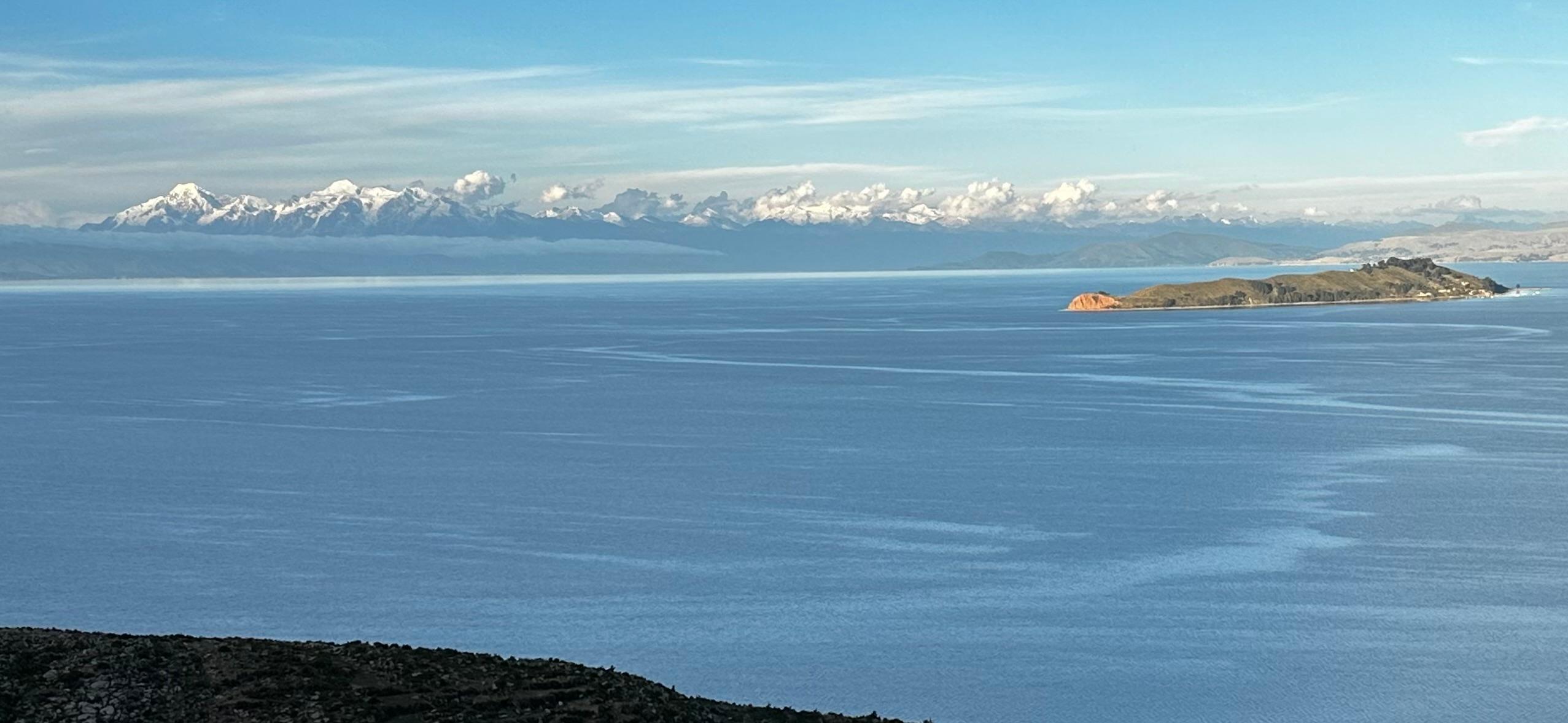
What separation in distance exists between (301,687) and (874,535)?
88.8 feet

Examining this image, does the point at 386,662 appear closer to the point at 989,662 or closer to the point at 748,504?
the point at 989,662

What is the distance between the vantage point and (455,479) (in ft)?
210

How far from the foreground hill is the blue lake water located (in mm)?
7570

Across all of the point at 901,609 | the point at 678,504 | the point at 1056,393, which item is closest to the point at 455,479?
the point at 678,504

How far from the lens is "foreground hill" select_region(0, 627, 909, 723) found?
24312 mm

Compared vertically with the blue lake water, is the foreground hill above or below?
above

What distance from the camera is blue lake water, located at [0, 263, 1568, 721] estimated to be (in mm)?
35844

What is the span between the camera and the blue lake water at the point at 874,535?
35844 millimetres

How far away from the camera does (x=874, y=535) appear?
50.5m

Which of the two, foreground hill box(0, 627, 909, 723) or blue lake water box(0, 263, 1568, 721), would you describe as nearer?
foreground hill box(0, 627, 909, 723)

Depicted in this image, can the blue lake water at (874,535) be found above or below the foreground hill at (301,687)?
below

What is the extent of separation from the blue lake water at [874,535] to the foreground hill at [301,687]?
7570 mm

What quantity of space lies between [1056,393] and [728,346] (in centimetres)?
6057

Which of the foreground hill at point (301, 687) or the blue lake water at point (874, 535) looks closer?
the foreground hill at point (301, 687)
